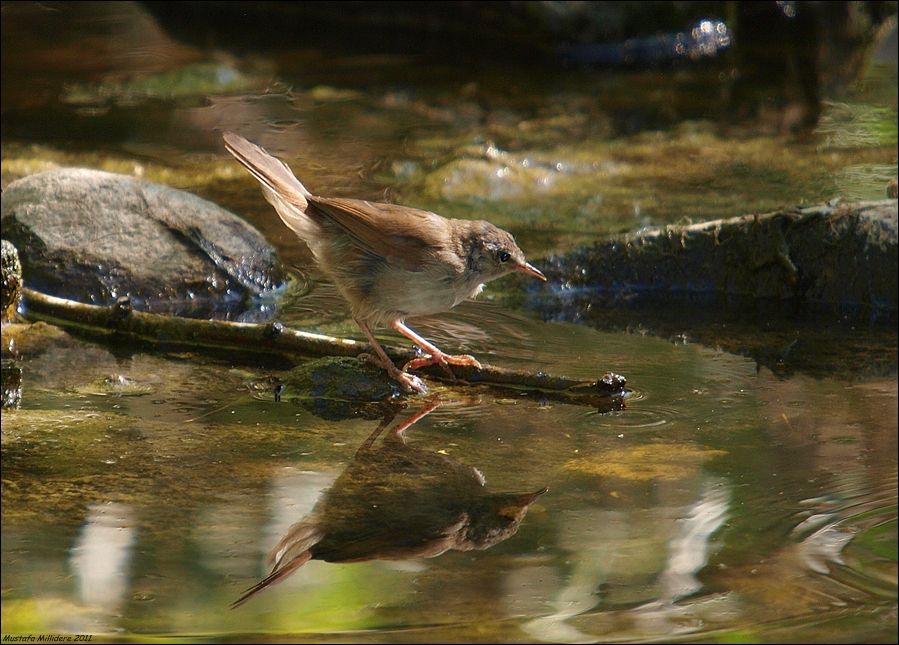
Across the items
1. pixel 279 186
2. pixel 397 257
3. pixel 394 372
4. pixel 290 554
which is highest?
pixel 279 186

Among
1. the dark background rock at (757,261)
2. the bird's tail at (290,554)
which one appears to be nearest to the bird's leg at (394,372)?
the bird's tail at (290,554)

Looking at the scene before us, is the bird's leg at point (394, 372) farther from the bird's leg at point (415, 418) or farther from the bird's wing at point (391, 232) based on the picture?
the bird's wing at point (391, 232)

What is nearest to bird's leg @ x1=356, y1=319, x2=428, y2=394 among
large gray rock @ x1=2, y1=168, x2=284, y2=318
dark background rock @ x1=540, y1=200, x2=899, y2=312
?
large gray rock @ x1=2, y1=168, x2=284, y2=318

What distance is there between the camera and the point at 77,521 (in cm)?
435

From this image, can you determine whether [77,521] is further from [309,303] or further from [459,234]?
[309,303]

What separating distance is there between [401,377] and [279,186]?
48.3 inches

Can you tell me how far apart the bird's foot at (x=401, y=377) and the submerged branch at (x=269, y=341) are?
8 centimetres

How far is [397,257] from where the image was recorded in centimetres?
601

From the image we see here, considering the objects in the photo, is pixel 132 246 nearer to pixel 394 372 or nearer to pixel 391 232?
pixel 391 232

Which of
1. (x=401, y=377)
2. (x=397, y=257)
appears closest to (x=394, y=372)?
(x=401, y=377)

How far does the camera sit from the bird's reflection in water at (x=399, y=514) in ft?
13.9

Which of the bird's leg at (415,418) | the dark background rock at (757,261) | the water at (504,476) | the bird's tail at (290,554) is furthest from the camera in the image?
the dark background rock at (757,261)

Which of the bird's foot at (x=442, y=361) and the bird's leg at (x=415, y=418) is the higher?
the bird's foot at (x=442, y=361)

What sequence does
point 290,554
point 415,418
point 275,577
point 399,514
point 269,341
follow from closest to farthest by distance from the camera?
1. point 275,577
2. point 290,554
3. point 399,514
4. point 415,418
5. point 269,341
